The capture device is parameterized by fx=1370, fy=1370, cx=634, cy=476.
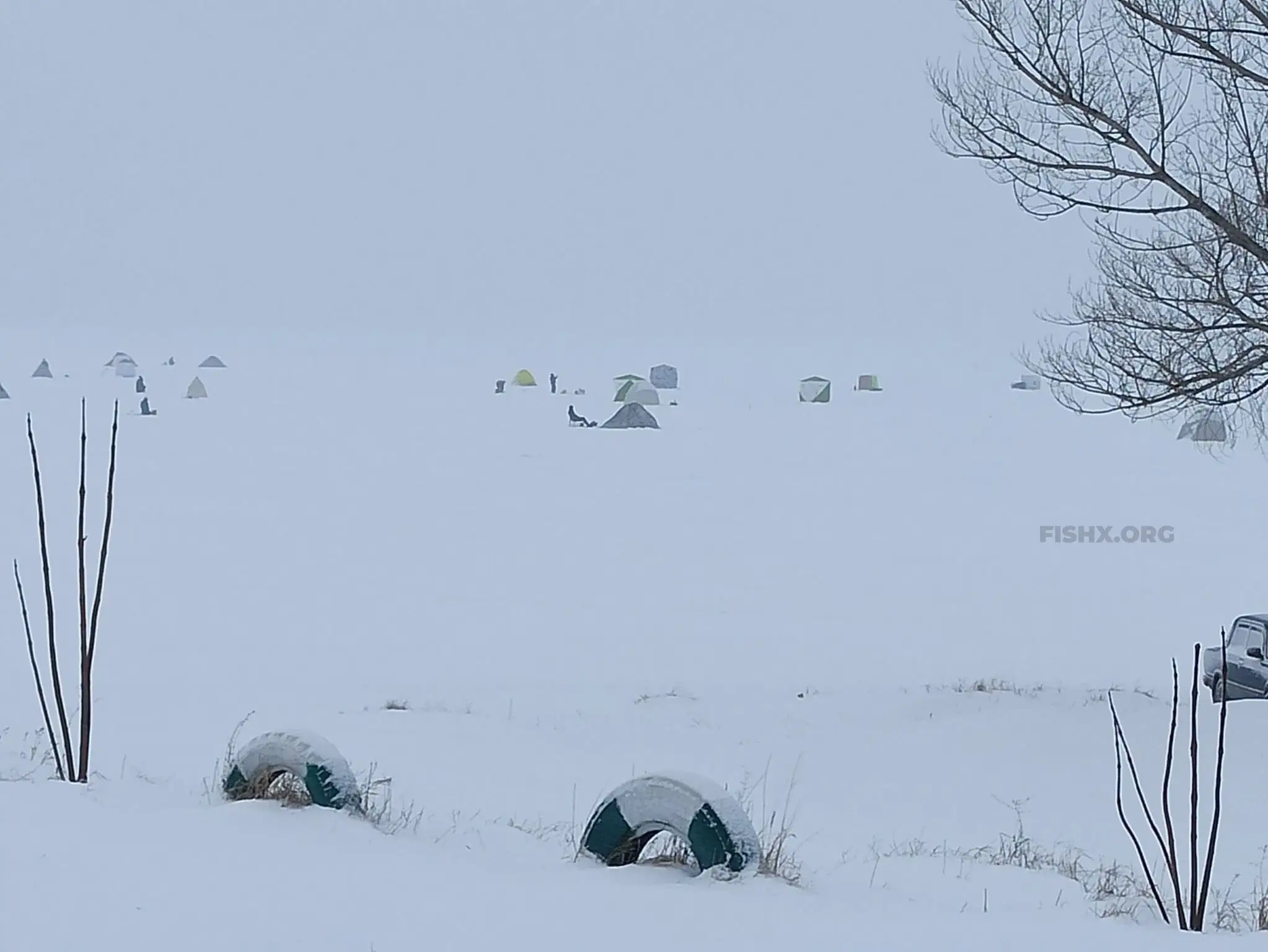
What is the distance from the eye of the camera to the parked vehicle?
41.0ft

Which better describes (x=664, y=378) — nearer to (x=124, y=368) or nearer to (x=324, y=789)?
(x=124, y=368)

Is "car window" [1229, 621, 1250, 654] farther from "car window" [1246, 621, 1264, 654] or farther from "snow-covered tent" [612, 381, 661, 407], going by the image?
"snow-covered tent" [612, 381, 661, 407]

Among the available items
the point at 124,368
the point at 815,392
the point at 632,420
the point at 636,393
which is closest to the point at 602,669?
the point at 632,420

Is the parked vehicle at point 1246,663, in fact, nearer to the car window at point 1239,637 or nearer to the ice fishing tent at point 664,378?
the car window at point 1239,637

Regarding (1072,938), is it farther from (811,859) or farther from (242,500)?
(242,500)

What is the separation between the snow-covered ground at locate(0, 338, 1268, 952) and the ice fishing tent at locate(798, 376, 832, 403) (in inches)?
519

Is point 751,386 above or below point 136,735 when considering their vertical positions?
above

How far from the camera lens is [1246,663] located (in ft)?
42.0

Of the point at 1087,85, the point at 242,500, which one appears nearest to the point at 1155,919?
the point at 1087,85

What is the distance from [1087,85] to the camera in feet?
37.5

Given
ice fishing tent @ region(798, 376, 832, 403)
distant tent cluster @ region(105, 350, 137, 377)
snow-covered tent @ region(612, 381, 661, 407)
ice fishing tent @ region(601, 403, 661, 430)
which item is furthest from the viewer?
distant tent cluster @ region(105, 350, 137, 377)

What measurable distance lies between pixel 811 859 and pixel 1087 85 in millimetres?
7686

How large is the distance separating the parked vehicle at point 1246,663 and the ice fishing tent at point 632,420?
94.8 feet

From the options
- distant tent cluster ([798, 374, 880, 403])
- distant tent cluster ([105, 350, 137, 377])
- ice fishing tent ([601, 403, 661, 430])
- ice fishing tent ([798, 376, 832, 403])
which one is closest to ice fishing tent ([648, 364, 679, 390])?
distant tent cluster ([798, 374, 880, 403])
